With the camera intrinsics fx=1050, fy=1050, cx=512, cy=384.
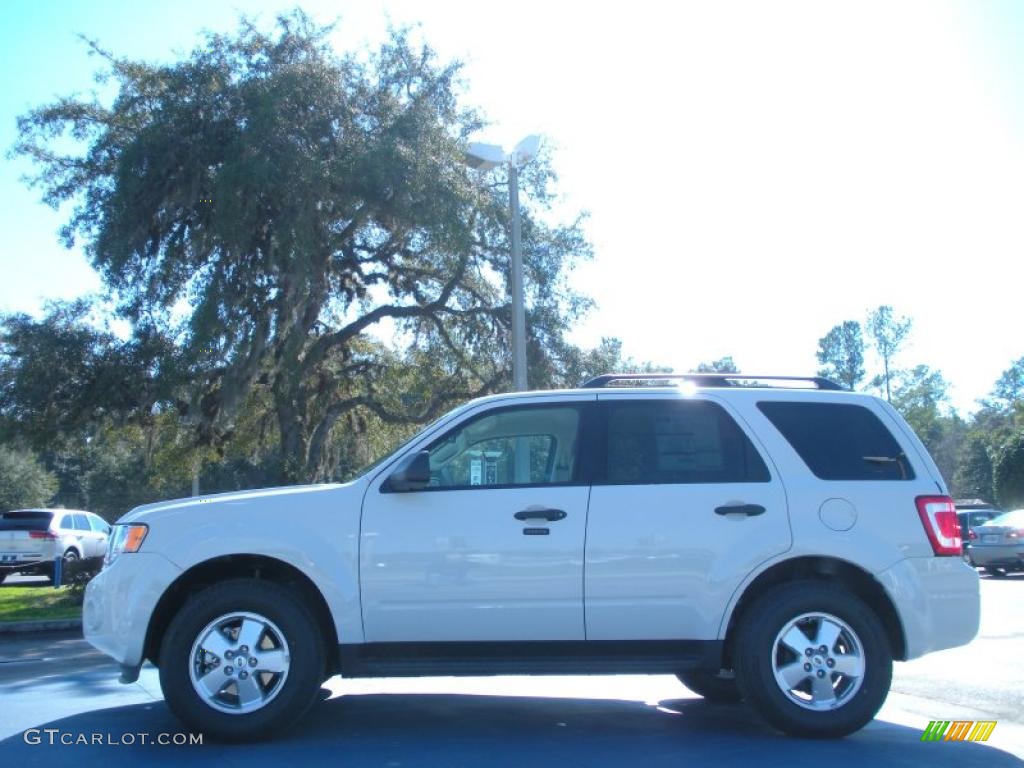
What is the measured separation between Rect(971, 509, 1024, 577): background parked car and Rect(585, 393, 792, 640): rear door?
18188 millimetres

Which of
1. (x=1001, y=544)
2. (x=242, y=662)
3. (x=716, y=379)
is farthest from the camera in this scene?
Answer: (x=1001, y=544)

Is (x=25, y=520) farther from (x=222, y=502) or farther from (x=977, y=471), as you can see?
(x=977, y=471)

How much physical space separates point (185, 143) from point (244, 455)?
31.4 feet

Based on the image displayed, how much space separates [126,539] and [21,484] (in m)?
50.1

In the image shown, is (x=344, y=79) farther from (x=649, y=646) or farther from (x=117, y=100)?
(x=649, y=646)

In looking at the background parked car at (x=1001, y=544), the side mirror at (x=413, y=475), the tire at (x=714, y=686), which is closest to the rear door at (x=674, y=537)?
the side mirror at (x=413, y=475)

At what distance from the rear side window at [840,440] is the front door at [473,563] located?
1.41m

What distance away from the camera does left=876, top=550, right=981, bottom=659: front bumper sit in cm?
621

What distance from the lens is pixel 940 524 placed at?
6.32 m

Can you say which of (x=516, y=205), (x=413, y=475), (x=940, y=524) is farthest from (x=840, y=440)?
(x=516, y=205)

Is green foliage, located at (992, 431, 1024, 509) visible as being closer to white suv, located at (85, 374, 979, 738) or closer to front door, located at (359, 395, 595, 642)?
white suv, located at (85, 374, 979, 738)

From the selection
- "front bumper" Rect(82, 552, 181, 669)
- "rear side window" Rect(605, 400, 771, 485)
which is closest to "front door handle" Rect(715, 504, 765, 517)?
"rear side window" Rect(605, 400, 771, 485)

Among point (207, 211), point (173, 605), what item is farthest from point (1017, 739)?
point (207, 211)

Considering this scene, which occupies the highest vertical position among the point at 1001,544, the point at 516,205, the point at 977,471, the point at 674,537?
the point at 516,205
